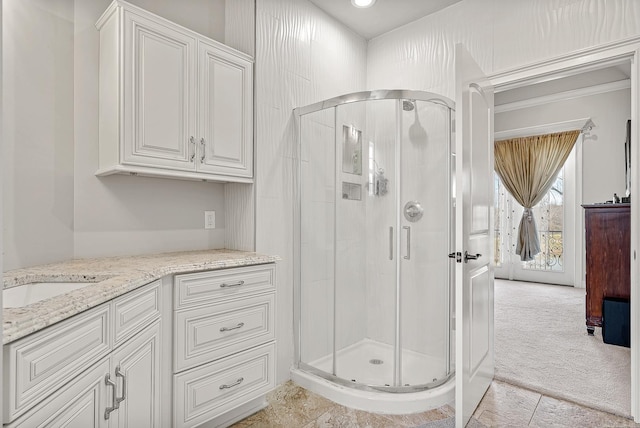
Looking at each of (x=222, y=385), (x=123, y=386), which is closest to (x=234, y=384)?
(x=222, y=385)

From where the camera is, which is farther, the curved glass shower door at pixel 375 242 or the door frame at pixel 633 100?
the curved glass shower door at pixel 375 242

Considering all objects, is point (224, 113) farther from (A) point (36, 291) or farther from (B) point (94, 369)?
(B) point (94, 369)

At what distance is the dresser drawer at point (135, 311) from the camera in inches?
51.6

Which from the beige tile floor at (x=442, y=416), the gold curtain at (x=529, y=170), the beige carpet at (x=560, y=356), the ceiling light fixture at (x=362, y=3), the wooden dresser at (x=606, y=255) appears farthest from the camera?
the gold curtain at (x=529, y=170)

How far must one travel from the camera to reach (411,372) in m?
2.43

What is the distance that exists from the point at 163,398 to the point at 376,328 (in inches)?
57.2

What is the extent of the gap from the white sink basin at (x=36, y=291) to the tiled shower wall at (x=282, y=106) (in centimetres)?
108

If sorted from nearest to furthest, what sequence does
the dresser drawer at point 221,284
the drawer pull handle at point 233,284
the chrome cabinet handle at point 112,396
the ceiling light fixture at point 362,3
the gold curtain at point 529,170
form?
the chrome cabinet handle at point 112,396 → the dresser drawer at point 221,284 → the drawer pull handle at point 233,284 → the ceiling light fixture at point 362,3 → the gold curtain at point 529,170

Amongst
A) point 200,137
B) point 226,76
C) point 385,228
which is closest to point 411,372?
point 385,228

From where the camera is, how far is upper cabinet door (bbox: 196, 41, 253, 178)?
2127mm

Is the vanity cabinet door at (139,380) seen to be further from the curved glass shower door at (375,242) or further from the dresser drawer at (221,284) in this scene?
the curved glass shower door at (375,242)

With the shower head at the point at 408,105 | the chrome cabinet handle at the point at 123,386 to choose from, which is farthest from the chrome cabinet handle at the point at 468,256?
the chrome cabinet handle at the point at 123,386

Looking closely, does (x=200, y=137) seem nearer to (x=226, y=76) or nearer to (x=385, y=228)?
(x=226, y=76)

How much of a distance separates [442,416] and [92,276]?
6.44 ft
